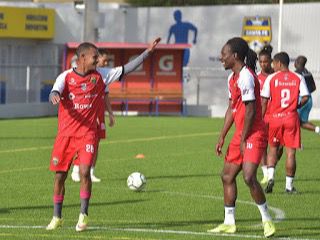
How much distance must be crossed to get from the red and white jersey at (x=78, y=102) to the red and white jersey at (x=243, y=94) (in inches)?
60.3

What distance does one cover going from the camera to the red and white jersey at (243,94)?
12164 mm

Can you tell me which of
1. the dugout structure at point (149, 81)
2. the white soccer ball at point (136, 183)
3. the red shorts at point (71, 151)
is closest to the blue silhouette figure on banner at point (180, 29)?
the dugout structure at point (149, 81)

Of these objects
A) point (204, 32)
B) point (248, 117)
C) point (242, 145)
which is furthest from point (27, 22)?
point (248, 117)

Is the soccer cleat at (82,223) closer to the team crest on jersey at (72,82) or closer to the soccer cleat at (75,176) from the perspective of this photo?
the team crest on jersey at (72,82)

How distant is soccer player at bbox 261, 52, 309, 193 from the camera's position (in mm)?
17109

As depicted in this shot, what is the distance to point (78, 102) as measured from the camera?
12711 mm

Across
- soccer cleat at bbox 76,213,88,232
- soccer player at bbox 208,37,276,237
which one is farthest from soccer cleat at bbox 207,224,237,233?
soccer cleat at bbox 76,213,88,232

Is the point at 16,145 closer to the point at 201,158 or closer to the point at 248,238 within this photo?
the point at 201,158

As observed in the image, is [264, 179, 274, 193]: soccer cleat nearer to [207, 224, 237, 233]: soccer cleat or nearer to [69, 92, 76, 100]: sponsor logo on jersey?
[207, 224, 237, 233]: soccer cleat

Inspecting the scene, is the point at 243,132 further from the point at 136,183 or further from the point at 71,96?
the point at 136,183

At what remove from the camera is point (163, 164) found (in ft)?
73.8

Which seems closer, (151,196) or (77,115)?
(77,115)

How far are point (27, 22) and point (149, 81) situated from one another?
307 inches

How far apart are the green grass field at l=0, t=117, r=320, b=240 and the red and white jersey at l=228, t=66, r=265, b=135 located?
48.0 inches
